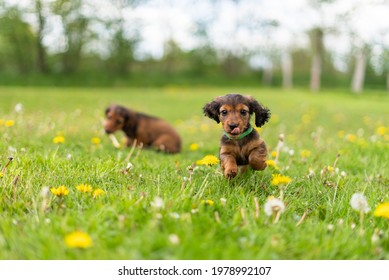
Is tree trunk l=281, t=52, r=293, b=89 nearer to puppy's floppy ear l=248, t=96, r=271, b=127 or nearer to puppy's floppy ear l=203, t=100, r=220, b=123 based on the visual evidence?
puppy's floppy ear l=248, t=96, r=271, b=127

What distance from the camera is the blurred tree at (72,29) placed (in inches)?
1620

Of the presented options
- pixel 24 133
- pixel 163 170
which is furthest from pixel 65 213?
pixel 24 133

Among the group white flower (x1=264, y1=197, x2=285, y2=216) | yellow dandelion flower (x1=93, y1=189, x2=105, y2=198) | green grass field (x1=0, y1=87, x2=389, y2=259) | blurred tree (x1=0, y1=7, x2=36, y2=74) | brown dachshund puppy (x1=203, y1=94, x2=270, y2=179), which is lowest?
green grass field (x1=0, y1=87, x2=389, y2=259)

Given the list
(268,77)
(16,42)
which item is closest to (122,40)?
(16,42)

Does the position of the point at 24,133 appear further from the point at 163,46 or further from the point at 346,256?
the point at 163,46

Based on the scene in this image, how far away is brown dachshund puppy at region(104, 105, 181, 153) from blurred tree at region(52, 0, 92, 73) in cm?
3823

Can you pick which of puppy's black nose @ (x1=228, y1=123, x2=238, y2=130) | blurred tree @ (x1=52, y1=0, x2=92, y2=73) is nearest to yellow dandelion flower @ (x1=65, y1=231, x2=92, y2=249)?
puppy's black nose @ (x1=228, y1=123, x2=238, y2=130)

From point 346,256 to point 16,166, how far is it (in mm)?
2746

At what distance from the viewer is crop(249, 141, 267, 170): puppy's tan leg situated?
3779 mm

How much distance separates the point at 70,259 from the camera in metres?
1.99

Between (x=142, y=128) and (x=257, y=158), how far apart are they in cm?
341

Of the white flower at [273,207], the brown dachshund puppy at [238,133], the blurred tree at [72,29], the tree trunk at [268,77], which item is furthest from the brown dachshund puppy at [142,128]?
the tree trunk at [268,77]

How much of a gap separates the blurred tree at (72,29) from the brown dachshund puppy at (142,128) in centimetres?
3823

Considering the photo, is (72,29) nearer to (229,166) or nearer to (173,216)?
(229,166)
